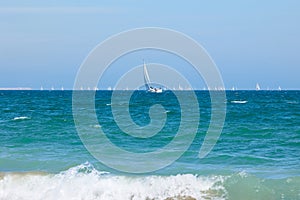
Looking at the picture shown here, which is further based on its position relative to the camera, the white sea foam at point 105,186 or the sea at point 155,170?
the sea at point 155,170

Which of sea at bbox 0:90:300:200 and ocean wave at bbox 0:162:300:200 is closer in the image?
ocean wave at bbox 0:162:300:200

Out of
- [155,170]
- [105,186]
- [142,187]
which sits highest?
[105,186]

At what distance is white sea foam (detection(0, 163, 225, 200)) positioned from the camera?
47.6ft

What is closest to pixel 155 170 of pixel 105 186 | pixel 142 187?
pixel 142 187

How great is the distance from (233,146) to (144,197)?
386 inches

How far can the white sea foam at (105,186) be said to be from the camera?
1452 centimetres

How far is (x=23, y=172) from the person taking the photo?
16.9 meters

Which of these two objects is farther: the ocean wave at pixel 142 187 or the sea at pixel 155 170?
the sea at pixel 155 170

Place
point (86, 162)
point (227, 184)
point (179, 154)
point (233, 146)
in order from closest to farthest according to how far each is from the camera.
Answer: point (227, 184) < point (86, 162) < point (179, 154) < point (233, 146)

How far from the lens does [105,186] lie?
15117 millimetres

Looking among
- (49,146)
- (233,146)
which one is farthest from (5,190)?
(233,146)

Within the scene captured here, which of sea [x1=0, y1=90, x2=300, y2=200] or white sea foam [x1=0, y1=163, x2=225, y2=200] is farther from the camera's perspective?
sea [x1=0, y1=90, x2=300, y2=200]

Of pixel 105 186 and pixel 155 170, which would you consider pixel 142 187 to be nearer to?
pixel 105 186

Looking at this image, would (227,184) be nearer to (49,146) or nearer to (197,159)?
(197,159)
